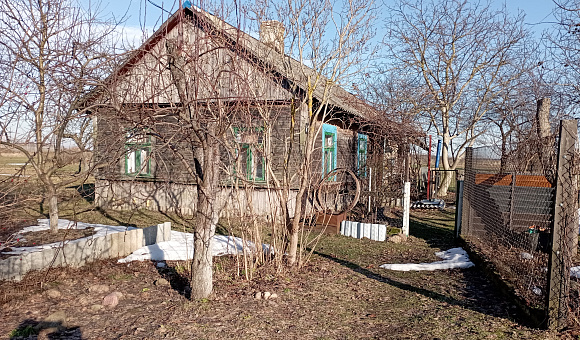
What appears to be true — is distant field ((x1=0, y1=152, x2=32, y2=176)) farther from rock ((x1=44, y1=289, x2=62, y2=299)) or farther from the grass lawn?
rock ((x1=44, y1=289, x2=62, y2=299))

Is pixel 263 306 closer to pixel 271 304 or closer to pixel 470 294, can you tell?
pixel 271 304

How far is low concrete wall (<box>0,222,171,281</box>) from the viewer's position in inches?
226

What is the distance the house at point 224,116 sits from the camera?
14.9 feet

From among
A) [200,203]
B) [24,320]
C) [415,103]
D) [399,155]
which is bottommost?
[24,320]

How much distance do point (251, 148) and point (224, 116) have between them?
5.99 feet

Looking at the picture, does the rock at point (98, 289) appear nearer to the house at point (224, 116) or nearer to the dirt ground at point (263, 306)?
the dirt ground at point (263, 306)

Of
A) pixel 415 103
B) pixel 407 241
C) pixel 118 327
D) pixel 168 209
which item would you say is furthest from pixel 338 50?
pixel 415 103

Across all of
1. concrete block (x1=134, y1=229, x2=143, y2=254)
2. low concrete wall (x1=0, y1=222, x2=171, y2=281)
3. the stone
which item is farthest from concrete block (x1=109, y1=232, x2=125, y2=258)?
the stone

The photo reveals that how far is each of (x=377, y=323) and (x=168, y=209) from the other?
9998 millimetres

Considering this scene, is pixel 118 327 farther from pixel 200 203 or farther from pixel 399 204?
pixel 399 204

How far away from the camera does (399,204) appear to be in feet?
53.6

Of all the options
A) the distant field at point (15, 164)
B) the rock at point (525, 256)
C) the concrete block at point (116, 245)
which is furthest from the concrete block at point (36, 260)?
the rock at point (525, 256)

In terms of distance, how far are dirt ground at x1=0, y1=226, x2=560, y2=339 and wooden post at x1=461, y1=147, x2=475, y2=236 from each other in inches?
86.1

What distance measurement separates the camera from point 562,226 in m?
4.09
